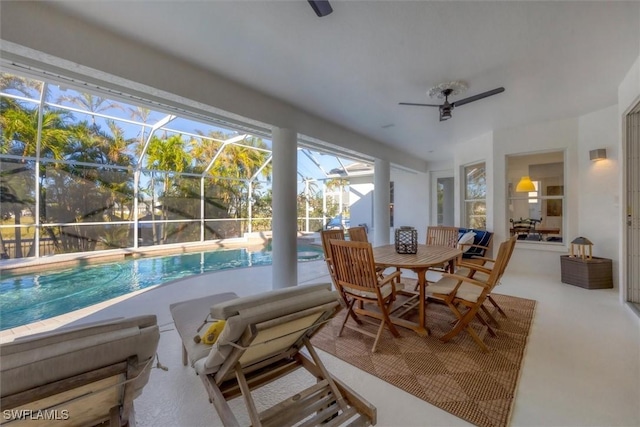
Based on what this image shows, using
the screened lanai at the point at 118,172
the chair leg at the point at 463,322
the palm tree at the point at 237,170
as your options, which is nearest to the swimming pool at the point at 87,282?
the screened lanai at the point at 118,172

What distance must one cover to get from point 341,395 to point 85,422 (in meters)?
1.18

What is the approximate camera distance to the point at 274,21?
1980mm

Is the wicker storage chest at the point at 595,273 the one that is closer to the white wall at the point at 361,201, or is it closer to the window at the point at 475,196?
the window at the point at 475,196

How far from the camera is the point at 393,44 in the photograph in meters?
2.28

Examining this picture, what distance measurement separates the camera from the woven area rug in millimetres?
1618

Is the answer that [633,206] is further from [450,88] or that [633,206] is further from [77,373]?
[77,373]

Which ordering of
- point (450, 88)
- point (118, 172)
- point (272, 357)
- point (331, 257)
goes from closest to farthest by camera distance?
point (272, 357) → point (331, 257) → point (450, 88) → point (118, 172)

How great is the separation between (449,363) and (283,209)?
96.1 inches

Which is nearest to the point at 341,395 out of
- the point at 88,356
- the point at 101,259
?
the point at 88,356

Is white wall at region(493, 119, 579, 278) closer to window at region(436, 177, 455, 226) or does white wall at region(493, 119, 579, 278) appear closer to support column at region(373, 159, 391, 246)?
support column at region(373, 159, 391, 246)

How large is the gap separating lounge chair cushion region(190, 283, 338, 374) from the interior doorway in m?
3.92

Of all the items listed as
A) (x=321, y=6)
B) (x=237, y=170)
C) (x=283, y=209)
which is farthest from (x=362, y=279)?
(x=237, y=170)

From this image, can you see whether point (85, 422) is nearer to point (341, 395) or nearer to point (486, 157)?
point (341, 395)

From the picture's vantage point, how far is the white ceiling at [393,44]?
188 cm
